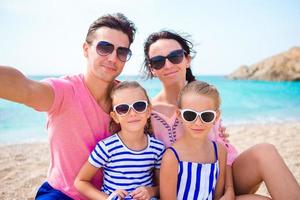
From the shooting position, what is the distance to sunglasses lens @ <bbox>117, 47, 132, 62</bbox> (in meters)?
3.52

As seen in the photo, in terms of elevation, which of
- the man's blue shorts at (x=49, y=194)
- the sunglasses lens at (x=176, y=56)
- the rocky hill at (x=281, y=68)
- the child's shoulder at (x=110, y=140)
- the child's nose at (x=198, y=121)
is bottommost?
the rocky hill at (x=281, y=68)

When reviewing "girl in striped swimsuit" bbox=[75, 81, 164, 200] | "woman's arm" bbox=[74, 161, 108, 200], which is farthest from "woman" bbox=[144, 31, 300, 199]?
"woman's arm" bbox=[74, 161, 108, 200]

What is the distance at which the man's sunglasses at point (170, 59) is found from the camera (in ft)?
12.5

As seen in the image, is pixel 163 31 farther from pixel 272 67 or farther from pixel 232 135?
pixel 272 67

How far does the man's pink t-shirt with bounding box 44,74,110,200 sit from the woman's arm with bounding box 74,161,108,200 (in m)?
0.19

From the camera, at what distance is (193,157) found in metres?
3.15

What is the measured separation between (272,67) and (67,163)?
6016cm

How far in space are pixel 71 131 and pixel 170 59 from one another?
4.61 ft

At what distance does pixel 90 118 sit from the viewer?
3295 millimetres

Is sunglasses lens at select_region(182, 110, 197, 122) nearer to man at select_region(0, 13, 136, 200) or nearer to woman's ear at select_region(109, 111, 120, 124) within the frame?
woman's ear at select_region(109, 111, 120, 124)

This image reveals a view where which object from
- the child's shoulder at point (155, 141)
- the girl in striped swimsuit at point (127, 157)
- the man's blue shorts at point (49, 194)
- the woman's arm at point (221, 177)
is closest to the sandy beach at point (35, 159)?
the man's blue shorts at point (49, 194)

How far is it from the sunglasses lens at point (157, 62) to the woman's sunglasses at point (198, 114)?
91 cm

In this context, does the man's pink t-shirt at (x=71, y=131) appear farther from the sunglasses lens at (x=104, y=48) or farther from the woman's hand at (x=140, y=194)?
the woman's hand at (x=140, y=194)

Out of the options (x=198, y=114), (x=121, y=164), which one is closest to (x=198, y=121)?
(x=198, y=114)
